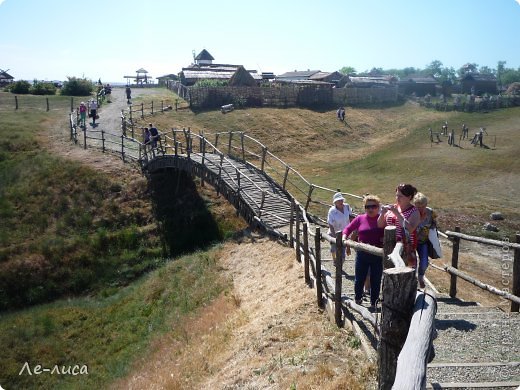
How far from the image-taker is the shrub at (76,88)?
4578cm

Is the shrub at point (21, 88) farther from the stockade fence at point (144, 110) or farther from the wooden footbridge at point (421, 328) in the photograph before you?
the wooden footbridge at point (421, 328)

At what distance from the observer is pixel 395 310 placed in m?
3.88

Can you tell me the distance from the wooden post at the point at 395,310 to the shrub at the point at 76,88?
4695 centimetres

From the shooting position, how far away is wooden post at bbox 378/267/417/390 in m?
3.82

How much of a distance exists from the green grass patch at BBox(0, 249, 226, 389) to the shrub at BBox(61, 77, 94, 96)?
34410mm

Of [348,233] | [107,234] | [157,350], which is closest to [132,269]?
[107,234]

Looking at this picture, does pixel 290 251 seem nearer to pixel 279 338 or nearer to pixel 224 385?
pixel 279 338

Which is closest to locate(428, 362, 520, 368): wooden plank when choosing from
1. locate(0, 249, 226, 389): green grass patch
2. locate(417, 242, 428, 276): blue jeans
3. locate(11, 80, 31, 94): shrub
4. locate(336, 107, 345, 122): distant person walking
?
locate(417, 242, 428, 276): blue jeans

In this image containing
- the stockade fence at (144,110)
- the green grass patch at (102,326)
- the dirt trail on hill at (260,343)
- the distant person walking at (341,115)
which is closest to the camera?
the dirt trail on hill at (260,343)

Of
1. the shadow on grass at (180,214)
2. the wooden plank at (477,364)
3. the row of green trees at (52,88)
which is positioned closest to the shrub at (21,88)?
the row of green trees at (52,88)

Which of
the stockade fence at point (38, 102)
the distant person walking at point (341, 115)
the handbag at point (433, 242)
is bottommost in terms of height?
the handbag at point (433, 242)

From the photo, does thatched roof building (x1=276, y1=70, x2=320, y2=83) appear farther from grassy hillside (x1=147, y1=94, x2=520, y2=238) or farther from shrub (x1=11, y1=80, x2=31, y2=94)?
shrub (x1=11, y1=80, x2=31, y2=94)

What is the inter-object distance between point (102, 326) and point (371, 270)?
10001 millimetres

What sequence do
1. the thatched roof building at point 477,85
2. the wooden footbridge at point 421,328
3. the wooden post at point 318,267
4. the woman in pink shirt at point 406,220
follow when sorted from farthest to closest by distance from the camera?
1. the thatched roof building at point 477,85
2. the wooden post at point 318,267
3. the woman in pink shirt at point 406,220
4. the wooden footbridge at point 421,328
